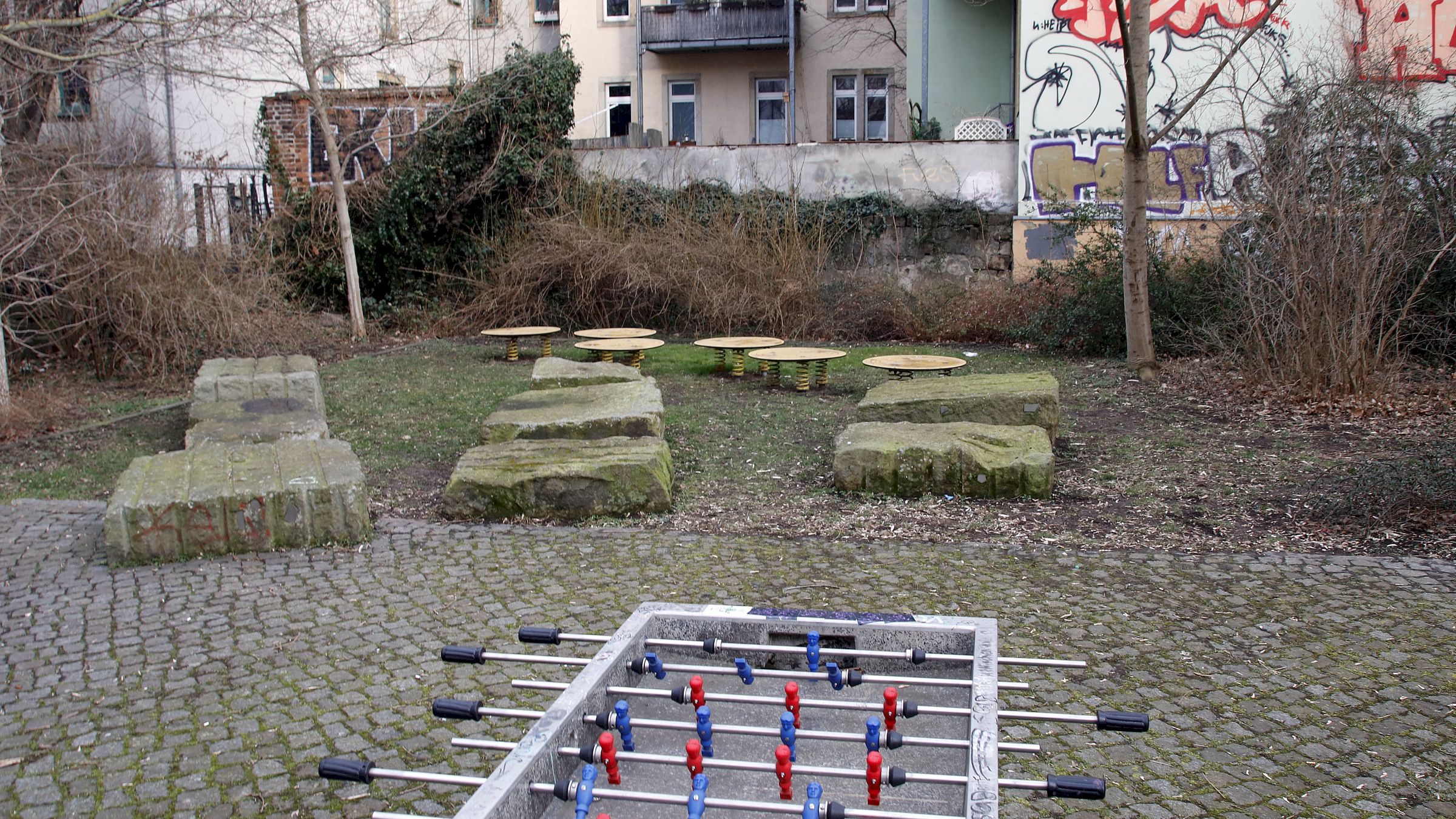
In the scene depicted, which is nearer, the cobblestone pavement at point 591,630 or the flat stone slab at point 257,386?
the cobblestone pavement at point 591,630

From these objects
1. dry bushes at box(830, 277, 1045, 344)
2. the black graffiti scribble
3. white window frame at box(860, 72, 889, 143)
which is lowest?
dry bushes at box(830, 277, 1045, 344)

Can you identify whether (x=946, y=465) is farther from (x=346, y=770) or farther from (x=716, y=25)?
(x=716, y=25)

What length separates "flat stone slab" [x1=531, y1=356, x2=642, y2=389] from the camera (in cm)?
952

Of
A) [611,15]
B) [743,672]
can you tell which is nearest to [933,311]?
[743,672]

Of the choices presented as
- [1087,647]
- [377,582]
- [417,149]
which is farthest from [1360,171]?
[417,149]

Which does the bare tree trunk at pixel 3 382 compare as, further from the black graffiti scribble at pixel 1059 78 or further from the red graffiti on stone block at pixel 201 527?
the black graffiti scribble at pixel 1059 78

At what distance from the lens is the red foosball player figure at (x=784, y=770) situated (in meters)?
2.00

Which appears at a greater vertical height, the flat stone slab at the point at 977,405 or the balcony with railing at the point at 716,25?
the balcony with railing at the point at 716,25

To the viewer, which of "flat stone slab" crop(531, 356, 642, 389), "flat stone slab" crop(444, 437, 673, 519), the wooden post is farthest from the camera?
the wooden post

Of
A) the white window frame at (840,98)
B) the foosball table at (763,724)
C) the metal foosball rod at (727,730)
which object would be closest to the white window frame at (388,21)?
the white window frame at (840,98)

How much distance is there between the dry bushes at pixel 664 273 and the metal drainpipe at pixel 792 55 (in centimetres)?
860

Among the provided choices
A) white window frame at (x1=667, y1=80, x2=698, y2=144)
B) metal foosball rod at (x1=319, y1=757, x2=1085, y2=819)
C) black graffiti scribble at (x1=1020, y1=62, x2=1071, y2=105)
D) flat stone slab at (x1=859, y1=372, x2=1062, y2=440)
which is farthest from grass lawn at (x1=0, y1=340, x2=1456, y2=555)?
white window frame at (x1=667, y1=80, x2=698, y2=144)

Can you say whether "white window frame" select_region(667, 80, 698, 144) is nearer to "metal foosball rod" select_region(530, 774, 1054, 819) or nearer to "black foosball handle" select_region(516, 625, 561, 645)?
"black foosball handle" select_region(516, 625, 561, 645)

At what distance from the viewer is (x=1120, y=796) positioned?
3.31 meters
